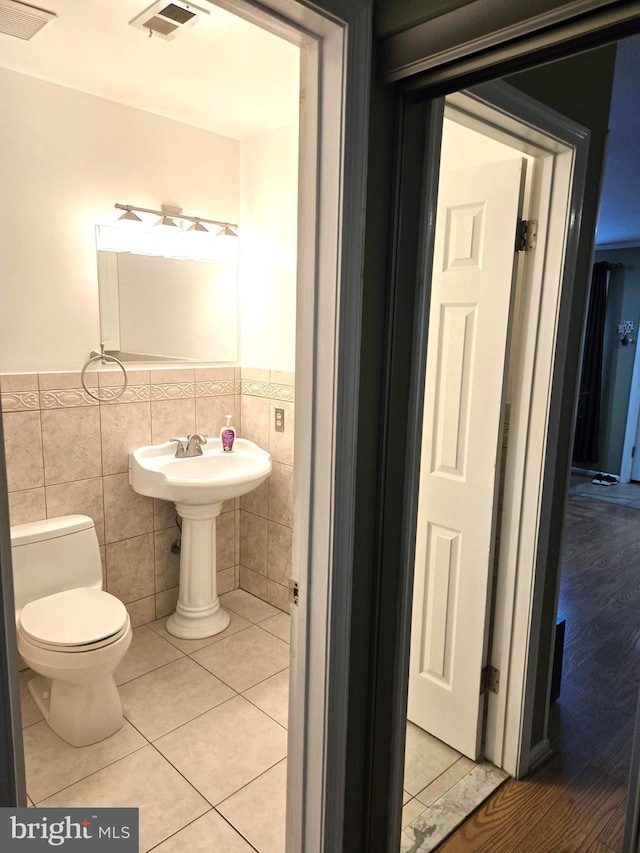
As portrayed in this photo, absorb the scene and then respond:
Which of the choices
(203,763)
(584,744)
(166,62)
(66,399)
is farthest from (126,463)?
(584,744)

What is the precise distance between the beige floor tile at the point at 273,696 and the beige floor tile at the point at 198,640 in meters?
0.41

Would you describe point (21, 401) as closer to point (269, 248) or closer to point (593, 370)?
point (269, 248)

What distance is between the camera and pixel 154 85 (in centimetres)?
232

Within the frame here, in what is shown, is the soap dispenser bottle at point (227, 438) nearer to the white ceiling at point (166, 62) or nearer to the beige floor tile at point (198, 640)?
the beige floor tile at point (198, 640)

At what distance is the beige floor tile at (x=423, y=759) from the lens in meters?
1.95

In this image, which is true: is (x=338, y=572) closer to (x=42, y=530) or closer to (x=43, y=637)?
(x=43, y=637)

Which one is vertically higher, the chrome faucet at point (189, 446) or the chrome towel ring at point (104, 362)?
the chrome towel ring at point (104, 362)

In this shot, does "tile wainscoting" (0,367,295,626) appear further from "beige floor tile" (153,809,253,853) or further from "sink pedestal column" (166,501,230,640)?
"beige floor tile" (153,809,253,853)

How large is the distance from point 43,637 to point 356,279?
1.67m

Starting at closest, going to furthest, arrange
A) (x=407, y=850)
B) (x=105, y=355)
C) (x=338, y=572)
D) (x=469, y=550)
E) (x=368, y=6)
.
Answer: (x=368, y=6), (x=338, y=572), (x=407, y=850), (x=469, y=550), (x=105, y=355)

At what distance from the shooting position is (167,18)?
5.79 ft

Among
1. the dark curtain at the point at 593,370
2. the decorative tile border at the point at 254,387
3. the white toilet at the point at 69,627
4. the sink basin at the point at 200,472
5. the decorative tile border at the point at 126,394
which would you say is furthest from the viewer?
the dark curtain at the point at 593,370

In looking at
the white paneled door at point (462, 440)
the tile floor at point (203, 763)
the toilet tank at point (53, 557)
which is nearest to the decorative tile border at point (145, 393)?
the toilet tank at point (53, 557)

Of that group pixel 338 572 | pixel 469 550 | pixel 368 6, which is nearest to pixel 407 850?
pixel 469 550
